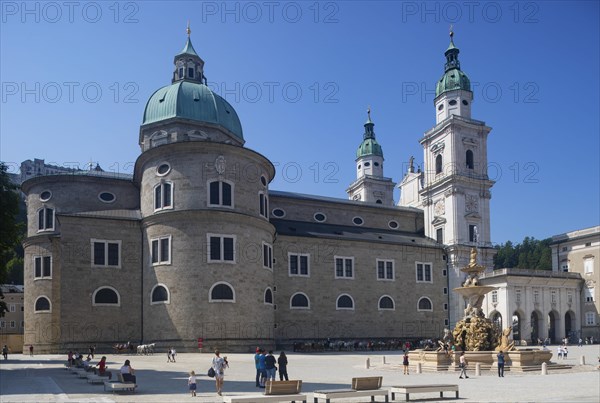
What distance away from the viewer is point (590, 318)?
213 ft

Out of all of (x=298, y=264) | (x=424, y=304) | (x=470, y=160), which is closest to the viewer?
(x=298, y=264)

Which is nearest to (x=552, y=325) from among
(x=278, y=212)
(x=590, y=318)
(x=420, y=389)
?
(x=590, y=318)

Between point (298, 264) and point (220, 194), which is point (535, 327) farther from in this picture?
point (220, 194)

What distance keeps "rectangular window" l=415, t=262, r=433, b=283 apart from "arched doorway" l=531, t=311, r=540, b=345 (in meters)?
12.8

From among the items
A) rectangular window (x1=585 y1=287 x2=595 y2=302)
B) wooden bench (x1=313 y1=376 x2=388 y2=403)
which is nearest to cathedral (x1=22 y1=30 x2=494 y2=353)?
rectangular window (x1=585 y1=287 x2=595 y2=302)

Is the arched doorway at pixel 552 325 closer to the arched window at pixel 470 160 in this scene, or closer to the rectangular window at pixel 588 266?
the rectangular window at pixel 588 266

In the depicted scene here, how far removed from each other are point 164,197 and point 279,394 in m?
29.4

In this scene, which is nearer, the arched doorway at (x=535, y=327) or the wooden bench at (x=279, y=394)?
the wooden bench at (x=279, y=394)

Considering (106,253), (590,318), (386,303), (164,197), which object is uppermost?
(164,197)

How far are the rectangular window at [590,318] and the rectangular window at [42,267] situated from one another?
177ft

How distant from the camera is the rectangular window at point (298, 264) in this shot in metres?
51.8

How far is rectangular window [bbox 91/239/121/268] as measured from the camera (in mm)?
43281

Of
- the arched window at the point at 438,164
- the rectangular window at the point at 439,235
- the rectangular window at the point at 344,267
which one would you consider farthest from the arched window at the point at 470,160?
the rectangular window at the point at 344,267

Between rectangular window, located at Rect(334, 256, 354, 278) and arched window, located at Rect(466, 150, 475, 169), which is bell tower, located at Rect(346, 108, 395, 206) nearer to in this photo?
arched window, located at Rect(466, 150, 475, 169)
